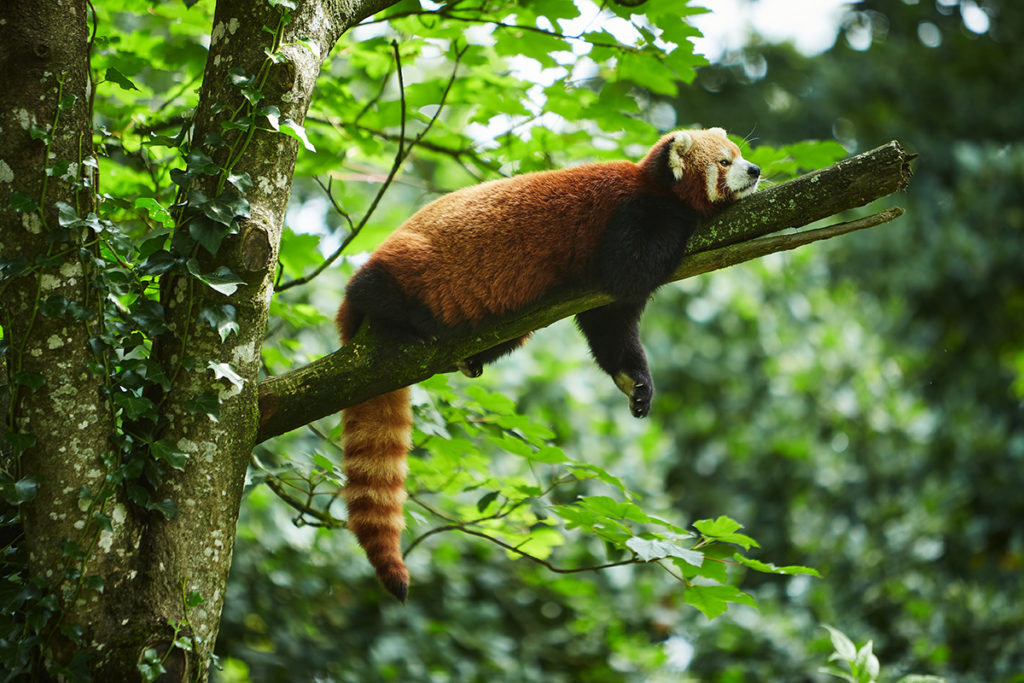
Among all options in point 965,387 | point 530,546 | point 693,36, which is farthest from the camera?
point 965,387

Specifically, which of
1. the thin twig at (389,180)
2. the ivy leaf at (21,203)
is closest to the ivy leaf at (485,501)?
the thin twig at (389,180)

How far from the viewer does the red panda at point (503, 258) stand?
2.50m

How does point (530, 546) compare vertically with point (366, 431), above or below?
below

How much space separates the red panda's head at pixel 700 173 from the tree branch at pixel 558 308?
1.66 feet

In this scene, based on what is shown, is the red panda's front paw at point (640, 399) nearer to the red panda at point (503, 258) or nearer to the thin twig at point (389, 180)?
the red panda at point (503, 258)

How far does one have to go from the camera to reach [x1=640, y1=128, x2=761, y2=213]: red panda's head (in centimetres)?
296

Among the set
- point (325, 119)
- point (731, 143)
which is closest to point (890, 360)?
point (731, 143)

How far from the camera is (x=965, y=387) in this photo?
6.31 meters

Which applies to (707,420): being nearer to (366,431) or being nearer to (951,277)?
(951,277)

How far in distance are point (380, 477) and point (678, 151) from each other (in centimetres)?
160

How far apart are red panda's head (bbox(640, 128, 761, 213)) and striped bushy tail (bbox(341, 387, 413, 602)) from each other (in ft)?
4.07

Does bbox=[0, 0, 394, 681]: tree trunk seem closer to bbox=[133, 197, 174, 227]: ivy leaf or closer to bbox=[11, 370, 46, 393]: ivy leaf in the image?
bbox=[11, 370, 46, 393]: ivy leaf

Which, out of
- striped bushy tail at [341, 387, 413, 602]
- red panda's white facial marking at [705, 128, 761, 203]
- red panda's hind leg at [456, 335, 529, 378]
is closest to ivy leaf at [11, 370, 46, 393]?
striped bushy tail at [341, 387, 413, 602]

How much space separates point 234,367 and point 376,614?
364 cm
